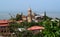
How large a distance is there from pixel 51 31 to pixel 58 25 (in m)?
0.50

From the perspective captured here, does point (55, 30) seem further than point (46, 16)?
No

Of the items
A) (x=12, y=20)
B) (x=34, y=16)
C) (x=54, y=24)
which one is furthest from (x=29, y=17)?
(x=54, y=24)

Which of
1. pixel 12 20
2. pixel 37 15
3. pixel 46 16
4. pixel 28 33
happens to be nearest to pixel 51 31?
pixel 28 33

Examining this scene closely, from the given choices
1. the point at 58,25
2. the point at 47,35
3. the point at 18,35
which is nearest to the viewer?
the point at 18,35

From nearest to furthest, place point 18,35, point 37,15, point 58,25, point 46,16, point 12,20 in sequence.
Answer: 1. point 18,35
2. point 58,25
3. point 12,20
4. point 46,16
5. point 37,15

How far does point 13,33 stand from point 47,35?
127 cm

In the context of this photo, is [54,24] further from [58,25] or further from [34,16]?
[34,16]

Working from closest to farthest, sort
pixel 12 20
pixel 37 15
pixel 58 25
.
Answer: pixel 58 25, pixel 12 20, pixel 37 15

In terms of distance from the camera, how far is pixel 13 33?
7305 millimetres

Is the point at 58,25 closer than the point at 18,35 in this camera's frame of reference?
No

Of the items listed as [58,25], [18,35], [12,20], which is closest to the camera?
[18,35]

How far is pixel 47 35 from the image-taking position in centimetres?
766

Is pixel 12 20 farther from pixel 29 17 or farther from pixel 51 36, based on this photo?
pixel 51 36

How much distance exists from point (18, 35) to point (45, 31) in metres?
1.20
